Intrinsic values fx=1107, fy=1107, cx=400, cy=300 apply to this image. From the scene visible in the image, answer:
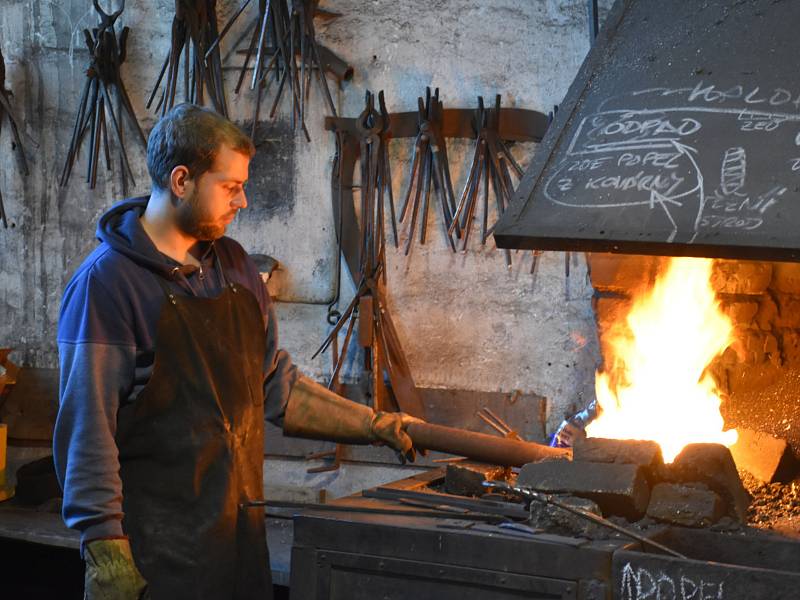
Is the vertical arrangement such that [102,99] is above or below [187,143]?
above

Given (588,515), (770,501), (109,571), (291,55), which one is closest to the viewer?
(109,571)

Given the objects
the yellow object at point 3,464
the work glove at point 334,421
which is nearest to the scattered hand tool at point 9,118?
the yellow object at point 3,464

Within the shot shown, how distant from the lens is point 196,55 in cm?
419

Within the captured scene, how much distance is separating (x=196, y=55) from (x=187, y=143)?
1787 mm

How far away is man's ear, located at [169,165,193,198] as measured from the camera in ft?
8.30

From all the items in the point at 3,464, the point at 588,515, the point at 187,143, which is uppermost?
the point at 187,143

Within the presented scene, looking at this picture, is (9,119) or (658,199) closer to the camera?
(658,199)

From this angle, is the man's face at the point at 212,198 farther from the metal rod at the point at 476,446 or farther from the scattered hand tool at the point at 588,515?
the scattered hand tool at the point at 588,515

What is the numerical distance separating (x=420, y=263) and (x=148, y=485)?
1819 mm

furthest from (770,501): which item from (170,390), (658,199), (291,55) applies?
(291,55)

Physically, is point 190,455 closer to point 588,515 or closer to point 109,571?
point 109,571

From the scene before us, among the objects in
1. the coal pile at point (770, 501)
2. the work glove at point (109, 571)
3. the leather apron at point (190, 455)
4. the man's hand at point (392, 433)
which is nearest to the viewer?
the work glove at point (109, 571)

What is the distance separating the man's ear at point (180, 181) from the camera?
2531 mm

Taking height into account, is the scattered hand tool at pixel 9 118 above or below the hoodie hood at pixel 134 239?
above
